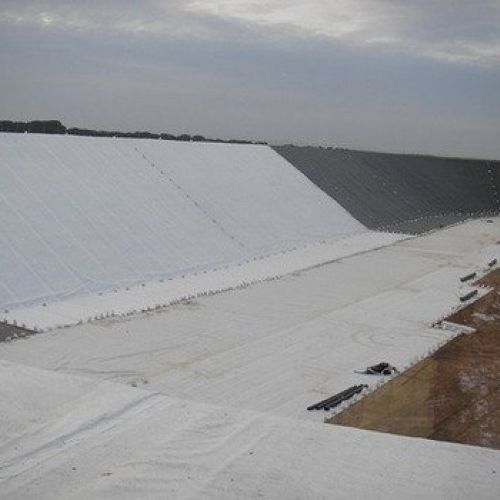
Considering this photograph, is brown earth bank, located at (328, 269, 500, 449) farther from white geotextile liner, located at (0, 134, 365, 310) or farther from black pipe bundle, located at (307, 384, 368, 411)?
white geotextile liner, located at (0, 134, 365, 310)

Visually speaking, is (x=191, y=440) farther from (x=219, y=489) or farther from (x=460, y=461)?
(x=460, y=461)

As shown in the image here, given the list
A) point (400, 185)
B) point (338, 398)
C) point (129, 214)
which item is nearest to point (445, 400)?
point (338, 398)

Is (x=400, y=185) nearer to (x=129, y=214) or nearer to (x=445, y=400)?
(x=129, y=214)

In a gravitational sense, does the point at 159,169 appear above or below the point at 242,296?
above

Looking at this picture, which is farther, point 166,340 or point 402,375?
point 166,340

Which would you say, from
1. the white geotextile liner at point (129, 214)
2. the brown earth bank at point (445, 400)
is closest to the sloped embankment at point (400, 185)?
the white geotextile liner at point (129, 214)

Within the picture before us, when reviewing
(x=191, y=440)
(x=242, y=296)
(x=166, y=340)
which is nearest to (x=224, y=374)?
(x=166, y=340)

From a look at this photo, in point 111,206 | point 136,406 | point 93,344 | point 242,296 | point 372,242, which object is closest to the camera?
point 136,406

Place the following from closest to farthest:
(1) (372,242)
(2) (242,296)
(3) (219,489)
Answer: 1. (3) (219,489)
2. (2) (242,296)
3. (1) (372,242)
